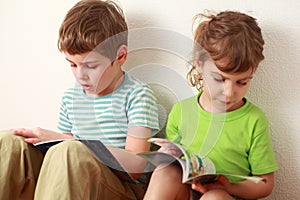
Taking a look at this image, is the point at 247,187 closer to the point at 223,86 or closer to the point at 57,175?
the point at 223,86

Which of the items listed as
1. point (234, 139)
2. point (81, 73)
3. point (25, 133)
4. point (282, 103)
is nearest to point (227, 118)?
point (234, 139)

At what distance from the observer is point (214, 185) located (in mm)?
1198

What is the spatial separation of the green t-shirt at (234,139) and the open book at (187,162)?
13 centimetres

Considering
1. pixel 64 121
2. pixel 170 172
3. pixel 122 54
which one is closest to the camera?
pixel 170 172

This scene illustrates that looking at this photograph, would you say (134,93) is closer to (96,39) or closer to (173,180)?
(96,39)

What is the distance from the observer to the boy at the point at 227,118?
4.12 feet

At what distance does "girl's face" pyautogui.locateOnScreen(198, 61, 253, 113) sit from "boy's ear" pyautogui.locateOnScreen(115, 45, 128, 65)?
0.22 metres

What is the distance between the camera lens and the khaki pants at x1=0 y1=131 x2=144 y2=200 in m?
1.17

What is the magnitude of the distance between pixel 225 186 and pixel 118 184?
275 millimetres

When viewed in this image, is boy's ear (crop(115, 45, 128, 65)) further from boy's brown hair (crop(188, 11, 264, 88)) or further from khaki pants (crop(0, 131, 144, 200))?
khaki pants (crop(0, 131, 144, 200))

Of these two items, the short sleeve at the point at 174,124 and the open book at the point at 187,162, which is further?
the short sleeve at the point at 174,124

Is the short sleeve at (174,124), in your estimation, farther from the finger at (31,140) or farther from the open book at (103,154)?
the finger at (31,140)

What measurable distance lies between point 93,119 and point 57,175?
32cm

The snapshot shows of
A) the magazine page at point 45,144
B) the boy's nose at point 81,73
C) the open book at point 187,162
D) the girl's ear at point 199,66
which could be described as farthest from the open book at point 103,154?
the girl's ear at point 199,66
